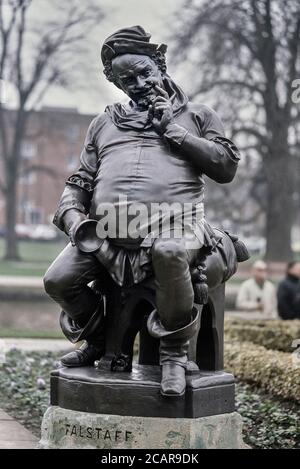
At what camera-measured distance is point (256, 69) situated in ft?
95.6

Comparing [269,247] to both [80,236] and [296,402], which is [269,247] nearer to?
[296,402]

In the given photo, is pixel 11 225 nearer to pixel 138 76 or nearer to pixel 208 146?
pixel 138 76

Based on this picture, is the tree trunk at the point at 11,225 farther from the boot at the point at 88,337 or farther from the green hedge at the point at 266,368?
the boot at the point at 88,337

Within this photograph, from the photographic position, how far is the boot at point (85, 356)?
5.34 m

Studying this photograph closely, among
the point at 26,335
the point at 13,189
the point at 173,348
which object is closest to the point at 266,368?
the point at 173,348

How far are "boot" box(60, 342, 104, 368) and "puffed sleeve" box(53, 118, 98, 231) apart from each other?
726 millimetres

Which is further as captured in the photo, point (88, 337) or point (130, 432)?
point (88, 337)

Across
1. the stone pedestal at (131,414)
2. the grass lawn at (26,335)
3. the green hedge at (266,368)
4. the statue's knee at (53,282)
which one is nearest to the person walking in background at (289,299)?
the grass lawn at (26,335)

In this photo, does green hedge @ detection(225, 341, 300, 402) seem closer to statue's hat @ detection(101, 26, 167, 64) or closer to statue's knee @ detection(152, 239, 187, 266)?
statue's knee @ detection(152, 239, 187, 266)

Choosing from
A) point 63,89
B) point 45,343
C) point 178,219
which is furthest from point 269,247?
point 178,219

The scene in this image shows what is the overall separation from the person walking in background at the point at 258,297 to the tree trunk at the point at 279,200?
14.3 metres

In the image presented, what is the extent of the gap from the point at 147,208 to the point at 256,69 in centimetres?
2482

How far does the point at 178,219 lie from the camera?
5.07 meters
